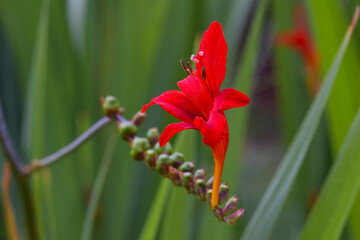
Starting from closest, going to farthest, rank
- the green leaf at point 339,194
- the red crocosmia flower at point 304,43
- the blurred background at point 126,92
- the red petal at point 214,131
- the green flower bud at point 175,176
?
the red petal at point 214,131
the green flower bud at point 175,176
the green leaf at point 339,194
the blurred background at point 126,92
the red crocosmia flower at point 304,43

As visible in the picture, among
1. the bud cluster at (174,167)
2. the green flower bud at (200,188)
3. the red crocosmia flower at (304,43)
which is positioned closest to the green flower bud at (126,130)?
the bud cluster at (174,167)

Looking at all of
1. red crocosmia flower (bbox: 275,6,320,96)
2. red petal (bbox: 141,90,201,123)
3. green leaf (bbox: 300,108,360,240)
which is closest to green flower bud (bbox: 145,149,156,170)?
red petal (bbox: 141,90,201,123)

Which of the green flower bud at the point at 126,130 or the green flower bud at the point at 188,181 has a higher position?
the green flower bud at the point at 126,130

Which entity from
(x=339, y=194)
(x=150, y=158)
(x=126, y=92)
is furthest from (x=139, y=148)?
(x=126, y=92)

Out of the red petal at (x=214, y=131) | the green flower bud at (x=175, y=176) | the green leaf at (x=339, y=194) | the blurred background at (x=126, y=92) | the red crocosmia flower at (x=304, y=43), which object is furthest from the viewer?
the red crocosmia flower at (x=304, y=43)

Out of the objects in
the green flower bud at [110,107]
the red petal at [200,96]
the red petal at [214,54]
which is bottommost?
the green flower bud at [110,107]

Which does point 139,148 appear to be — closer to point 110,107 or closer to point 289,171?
point 110,107

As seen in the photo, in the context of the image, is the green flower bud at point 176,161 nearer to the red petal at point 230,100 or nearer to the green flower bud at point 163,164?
the green flower bud at point 163,164

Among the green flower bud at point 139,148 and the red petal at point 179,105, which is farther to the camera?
the green flower bud at point 139,148
